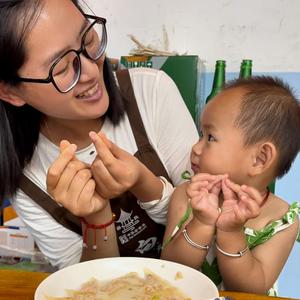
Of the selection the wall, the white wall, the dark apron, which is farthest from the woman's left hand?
the white wall

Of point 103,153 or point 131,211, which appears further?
point 131,211

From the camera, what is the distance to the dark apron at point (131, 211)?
116 centimetres

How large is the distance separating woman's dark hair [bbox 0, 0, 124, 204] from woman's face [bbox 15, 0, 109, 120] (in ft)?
0.07

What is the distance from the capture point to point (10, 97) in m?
1.08

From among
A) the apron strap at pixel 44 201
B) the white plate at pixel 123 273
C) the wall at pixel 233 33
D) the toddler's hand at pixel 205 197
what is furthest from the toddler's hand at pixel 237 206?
the wall at pixel 233 33

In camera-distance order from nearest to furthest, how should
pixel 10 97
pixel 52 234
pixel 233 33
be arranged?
pixel 10 97 → pixel 52 234 → pixel 233 33

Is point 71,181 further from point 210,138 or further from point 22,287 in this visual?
point 210,138

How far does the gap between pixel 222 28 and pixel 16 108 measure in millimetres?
1523

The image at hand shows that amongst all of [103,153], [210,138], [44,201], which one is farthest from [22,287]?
[210,138]

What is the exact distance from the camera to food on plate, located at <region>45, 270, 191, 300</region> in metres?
0.72

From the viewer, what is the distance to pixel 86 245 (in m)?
1.04

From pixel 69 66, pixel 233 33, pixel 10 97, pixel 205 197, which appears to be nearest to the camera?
pixel 205 197

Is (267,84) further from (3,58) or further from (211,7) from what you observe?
(211,7)

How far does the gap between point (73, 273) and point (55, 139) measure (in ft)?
1.67
